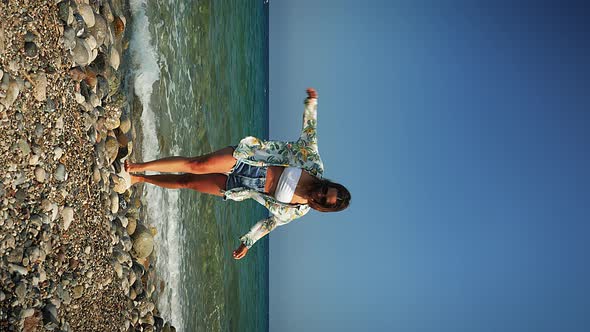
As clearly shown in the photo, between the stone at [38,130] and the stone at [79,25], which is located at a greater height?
the stone at [79,25]

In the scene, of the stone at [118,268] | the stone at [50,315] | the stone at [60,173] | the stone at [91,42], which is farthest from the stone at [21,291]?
the stone at [91,42]

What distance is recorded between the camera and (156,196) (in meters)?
4.05

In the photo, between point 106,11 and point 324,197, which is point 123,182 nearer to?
point 106,11

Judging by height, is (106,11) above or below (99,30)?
above

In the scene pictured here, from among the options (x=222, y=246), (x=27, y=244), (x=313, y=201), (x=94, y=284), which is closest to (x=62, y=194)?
(x=27, y=244)

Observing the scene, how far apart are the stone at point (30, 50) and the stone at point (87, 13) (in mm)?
547

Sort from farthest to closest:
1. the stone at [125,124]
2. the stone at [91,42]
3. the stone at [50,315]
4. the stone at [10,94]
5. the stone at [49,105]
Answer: the stone at [125,124]
the stone at [91,42]
the stone at [49,105]
the stone at [50,315]
the stone at [10,94]

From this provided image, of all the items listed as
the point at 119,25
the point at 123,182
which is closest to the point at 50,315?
the point at 123,182

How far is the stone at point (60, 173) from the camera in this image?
8.39ft

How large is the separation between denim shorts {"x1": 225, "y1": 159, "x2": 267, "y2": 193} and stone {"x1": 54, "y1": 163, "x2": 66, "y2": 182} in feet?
3.15

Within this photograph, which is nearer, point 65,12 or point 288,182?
point 65,12

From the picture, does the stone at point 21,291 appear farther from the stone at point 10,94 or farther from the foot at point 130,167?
the foot at point 130,167

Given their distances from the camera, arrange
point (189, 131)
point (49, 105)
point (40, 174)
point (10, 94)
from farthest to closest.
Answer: point (189, 131), point (49, 105), point (40, 174), point (10, 94)

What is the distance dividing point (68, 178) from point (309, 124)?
1.37 m
